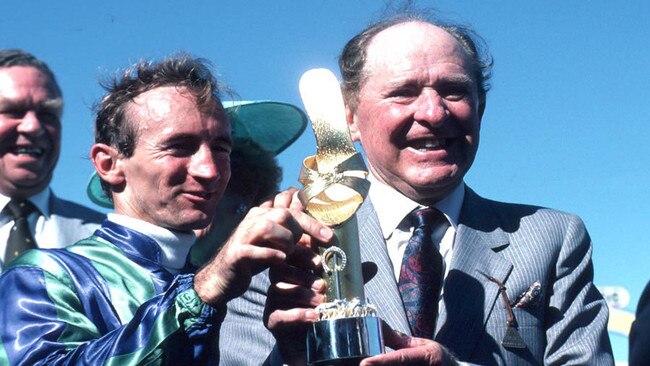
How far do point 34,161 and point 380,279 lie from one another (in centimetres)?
272

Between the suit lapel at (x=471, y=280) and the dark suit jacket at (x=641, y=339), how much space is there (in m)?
0.70

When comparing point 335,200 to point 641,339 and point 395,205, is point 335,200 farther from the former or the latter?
point 641,339

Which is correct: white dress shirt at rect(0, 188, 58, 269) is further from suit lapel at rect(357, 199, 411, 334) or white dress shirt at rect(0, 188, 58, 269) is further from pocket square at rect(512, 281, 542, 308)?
pocket square at rect(512, 281, 542, 308)

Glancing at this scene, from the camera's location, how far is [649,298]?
13.5 feet

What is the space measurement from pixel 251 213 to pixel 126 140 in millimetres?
→ 1168

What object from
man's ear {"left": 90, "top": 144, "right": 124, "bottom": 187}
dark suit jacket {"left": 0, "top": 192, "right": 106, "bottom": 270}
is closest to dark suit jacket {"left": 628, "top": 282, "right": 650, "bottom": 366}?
man's ear {"left": 90, "top": 144, "right": 124, "bottom": 187}

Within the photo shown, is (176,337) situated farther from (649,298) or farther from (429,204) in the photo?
(649,298)

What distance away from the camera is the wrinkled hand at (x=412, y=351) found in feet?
8.69

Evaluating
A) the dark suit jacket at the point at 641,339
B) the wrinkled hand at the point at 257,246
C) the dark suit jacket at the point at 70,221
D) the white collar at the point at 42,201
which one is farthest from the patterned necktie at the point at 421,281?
the white collar at the point at 42,201

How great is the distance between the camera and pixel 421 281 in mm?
3385

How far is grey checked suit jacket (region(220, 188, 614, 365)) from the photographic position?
10.8 feet

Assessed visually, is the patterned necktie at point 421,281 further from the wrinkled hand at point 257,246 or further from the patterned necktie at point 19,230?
the patterned necktie at point 19,230

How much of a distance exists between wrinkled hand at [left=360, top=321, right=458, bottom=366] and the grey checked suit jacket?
1.50 ft

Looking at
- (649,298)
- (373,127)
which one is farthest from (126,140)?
(649,298)
